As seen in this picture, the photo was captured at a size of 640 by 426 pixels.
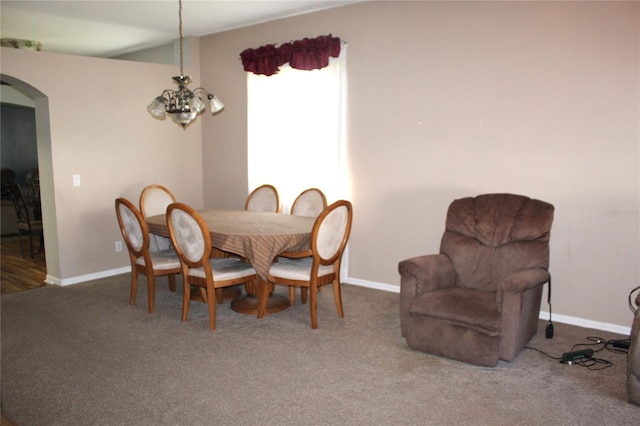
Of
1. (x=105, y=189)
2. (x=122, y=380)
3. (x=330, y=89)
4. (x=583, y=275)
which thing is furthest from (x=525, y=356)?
(x=105, y=189)

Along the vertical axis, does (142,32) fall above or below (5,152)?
above

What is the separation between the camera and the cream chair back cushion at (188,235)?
A: 3.51 metres

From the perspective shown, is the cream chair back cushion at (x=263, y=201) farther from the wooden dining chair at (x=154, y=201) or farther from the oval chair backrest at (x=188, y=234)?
the oval chair backrest at (x=188, y=234)

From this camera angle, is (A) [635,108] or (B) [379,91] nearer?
(A) [635,108]

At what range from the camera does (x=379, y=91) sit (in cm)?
453

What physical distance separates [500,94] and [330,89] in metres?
1.63

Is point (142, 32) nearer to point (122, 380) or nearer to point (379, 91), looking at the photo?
point (379, 91)

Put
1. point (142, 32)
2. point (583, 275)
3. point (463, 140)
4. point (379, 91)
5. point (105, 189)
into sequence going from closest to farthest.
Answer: point (583, 275) → point (463, 140) → point (379, 91) → point (105, 189) → point (142, 32)

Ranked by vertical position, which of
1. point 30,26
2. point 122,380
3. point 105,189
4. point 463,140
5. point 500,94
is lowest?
point 122,380

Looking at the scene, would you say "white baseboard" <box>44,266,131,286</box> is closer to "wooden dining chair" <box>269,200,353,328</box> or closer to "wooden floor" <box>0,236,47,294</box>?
"wooden floor" <box>0,236,47,294</box>

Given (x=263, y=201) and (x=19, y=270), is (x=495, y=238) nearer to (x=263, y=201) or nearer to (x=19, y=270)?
(x=263, y=201)

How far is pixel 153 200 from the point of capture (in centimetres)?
487

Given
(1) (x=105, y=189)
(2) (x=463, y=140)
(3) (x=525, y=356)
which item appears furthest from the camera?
(1) (x=105, y=189)

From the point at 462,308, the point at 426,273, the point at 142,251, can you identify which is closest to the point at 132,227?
the point at 142,251
